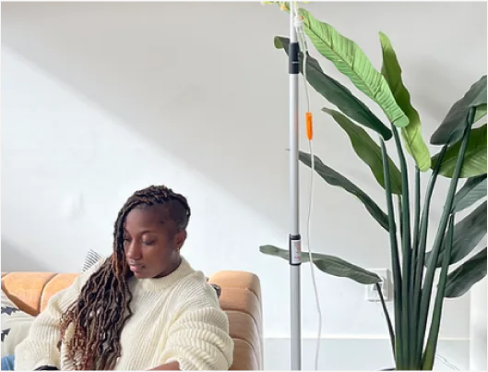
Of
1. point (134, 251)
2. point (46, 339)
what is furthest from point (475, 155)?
point (46, 339)

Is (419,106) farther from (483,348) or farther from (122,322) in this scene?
(122,322)

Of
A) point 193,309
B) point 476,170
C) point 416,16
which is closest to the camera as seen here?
point 193,309

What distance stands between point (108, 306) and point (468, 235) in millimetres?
925

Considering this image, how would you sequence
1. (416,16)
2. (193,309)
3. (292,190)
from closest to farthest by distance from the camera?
(193,309), (292,190), (416,16)

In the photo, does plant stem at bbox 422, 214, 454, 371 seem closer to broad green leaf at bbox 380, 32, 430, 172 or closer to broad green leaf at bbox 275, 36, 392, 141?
broad green leaf at bbox 380, 32, 430, 172

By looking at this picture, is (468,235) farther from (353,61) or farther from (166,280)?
(166,280)

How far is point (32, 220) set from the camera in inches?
77.4

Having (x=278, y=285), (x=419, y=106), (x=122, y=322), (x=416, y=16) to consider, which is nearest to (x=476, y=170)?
(x=419, y=106)

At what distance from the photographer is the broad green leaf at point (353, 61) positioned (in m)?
1.39

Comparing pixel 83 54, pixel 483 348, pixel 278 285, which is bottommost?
pixel 483 348

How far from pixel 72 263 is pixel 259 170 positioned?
64 centimetres

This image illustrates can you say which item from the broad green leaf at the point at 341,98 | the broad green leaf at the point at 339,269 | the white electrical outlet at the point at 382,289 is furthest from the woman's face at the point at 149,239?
the white electrical outlet at the point at 382,289

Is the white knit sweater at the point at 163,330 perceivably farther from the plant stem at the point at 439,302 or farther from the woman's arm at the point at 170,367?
the plant stem at the point at 439,302

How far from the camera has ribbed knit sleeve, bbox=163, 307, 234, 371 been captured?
1118 millimetres
